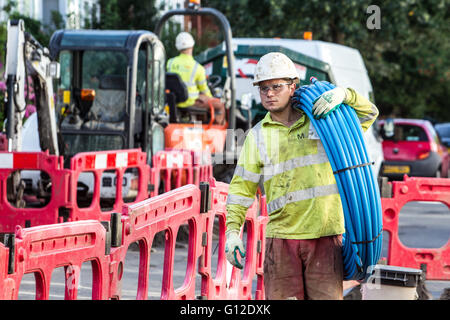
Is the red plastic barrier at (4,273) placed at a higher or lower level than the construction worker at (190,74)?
lower

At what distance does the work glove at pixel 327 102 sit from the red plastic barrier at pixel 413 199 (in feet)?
13.6

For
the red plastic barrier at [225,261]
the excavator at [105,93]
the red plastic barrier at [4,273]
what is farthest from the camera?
the excavator at [105,93]

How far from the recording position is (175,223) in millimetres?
7336

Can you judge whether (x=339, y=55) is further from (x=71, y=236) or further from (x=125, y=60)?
(x=71, y=236)

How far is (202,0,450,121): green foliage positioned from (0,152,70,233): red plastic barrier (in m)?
18.3

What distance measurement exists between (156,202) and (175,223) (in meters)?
0.48

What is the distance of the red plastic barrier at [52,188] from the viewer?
1118 cm

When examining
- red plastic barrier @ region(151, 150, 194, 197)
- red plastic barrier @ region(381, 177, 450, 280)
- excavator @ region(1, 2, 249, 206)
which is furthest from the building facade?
red plastic barrier @ region(381, 177, 450, 280)

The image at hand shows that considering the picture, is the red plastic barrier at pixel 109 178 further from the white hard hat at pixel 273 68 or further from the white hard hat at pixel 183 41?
the white hard hat at pixel 273 68

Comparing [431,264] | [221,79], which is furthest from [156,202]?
[221,79]

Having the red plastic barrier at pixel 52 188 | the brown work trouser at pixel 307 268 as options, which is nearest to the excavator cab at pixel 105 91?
the red plastic barrier at pixel 52 188

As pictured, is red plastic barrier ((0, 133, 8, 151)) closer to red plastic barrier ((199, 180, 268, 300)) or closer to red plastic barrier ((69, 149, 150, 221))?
red plastic barrier ((69, 149, 150, 221))

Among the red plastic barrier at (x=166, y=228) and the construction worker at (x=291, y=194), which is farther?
the red plastic barrier at (x=166, y=228)

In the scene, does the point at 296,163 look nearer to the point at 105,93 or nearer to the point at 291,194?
the point at 291,194
